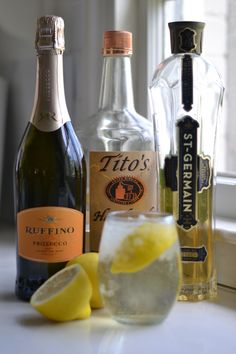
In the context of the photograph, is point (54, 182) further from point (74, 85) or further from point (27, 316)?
point (74, 85)

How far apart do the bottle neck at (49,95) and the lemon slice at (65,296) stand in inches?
7.6

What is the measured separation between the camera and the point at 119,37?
94 cm

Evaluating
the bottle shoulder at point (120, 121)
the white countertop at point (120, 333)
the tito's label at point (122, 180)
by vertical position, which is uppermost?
the bottle shoulder at point (120, 121)

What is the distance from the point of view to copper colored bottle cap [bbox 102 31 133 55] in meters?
0.94

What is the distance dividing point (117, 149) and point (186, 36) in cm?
20

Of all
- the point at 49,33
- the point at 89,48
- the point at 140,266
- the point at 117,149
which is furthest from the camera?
the point at 89,48

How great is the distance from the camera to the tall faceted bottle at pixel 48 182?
860 millimetres

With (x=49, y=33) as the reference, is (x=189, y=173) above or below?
below

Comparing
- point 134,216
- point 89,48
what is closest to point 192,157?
point 134,216

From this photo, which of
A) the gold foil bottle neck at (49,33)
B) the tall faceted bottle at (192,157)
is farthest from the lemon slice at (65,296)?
the gold foil bottle neck at (49,33)

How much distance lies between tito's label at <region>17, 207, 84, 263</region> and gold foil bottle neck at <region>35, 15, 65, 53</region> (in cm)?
19

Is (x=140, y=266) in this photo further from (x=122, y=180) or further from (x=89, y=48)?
(x=89, y=48)

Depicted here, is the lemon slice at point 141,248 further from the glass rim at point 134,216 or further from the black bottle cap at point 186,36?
the black bottle cap at point 186,36

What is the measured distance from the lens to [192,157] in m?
0.87
